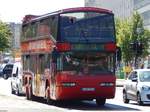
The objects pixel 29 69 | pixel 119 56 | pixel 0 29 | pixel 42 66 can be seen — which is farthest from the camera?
pixel 0 29

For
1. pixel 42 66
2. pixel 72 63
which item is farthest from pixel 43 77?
pixel 72 63

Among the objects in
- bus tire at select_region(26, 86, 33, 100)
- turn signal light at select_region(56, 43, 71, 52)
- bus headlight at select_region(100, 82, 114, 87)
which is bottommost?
bus tire at select_region(26, 86, 33, 100)

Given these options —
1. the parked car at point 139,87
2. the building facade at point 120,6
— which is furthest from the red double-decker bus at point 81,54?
the building facade at point 120,6

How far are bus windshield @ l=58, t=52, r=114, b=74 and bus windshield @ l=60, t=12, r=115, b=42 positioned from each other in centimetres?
57

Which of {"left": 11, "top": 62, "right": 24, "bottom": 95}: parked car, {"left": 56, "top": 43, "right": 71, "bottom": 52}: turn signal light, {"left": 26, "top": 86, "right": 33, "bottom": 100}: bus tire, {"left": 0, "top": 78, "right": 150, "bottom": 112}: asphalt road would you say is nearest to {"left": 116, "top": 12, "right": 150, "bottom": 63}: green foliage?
{"left": 11, "top": 62, "right": 24, "bottom": 95}: parked car

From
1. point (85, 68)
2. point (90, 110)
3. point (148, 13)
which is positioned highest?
point (148, 13)

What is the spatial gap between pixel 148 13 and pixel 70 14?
281 ft

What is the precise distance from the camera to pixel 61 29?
993 inches

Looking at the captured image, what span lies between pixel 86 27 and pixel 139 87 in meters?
3.34

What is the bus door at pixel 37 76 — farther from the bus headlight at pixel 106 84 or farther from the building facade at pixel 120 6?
the building facade at pixel 120 6

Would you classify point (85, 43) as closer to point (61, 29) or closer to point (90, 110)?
point (61, 29)

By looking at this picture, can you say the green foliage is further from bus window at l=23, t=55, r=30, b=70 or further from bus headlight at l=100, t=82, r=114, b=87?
bus headlight at l=100, t=82, r=114, b=87

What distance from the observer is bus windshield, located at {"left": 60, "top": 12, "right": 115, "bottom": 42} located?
83.2 ft

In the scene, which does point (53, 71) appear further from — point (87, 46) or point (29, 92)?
point (29, 92)
